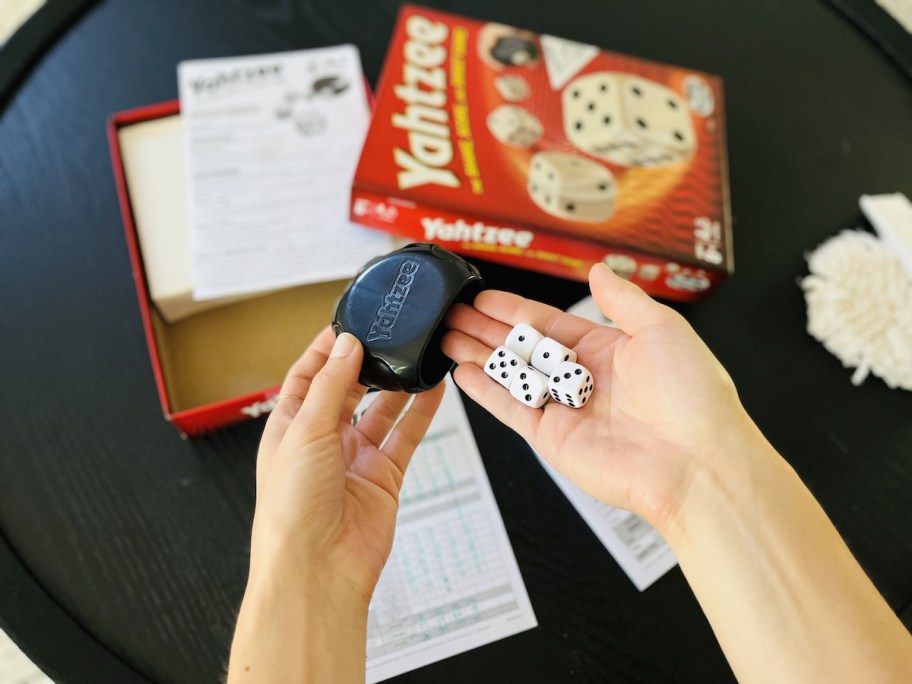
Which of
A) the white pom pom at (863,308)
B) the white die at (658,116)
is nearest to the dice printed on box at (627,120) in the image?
the white die at (658,116)

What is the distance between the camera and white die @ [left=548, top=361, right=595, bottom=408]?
2.22 ft

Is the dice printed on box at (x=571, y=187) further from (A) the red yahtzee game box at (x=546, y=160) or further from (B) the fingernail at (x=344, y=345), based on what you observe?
(B) the fingernail at (x=344, y=345)

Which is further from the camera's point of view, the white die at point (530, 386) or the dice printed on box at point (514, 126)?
the dice printed on box at point (514, 126)

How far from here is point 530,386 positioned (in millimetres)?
695

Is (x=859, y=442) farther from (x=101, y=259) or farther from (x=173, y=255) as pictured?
(x=101, y=259)

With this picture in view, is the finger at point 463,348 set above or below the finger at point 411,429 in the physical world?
above

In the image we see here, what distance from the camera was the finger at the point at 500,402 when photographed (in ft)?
2.42

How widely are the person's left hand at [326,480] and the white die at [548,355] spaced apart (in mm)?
174

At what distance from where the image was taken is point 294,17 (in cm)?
109

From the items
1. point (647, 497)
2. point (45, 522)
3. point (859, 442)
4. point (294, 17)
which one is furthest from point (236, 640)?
point (294, 17)

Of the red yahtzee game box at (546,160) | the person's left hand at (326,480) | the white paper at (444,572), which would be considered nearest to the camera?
the person's left hand at (326,480)

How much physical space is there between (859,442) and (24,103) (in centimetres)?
127

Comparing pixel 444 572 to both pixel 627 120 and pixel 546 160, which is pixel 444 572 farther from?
pixel 627 120

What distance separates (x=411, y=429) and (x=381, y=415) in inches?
1.7
